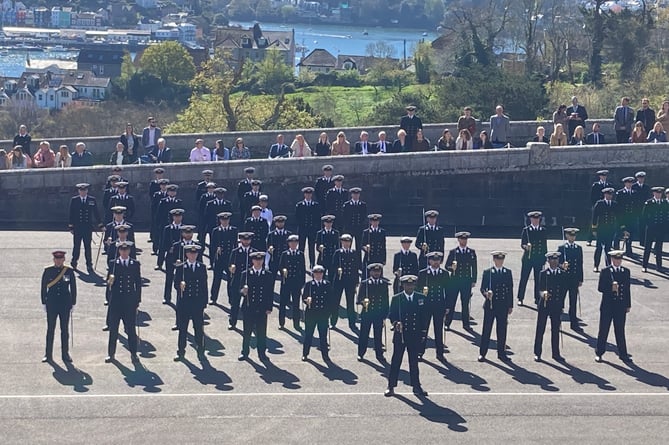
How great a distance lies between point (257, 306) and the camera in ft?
55.4

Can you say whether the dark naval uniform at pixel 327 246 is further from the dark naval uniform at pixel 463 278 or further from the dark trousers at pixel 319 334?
the dark trousers at pixel 319 334

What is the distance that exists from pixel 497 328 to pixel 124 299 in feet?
15.0

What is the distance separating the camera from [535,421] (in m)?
14.6

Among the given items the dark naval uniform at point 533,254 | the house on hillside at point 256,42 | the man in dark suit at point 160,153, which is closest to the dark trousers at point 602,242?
the dark naval uniform at point 533,254

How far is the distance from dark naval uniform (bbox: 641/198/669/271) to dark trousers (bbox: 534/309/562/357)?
4959 mm

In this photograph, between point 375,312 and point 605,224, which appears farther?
point 605,224

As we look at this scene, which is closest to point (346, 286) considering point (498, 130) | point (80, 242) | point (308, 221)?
point (308, 221)

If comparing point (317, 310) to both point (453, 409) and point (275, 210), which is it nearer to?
point (453, 409)

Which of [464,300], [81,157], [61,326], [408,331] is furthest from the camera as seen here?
[81,157]

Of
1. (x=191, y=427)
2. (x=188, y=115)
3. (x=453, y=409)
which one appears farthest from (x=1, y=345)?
(x=188, y=115)

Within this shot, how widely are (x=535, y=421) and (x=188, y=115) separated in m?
33.2

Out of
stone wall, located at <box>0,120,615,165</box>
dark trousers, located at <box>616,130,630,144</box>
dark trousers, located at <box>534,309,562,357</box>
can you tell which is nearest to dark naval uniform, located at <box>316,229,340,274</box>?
dark trousers, located at <box>534,309,562,357</box>

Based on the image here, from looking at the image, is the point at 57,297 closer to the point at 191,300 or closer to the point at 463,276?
the point at 191,300

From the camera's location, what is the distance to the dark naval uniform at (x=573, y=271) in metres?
18.2
